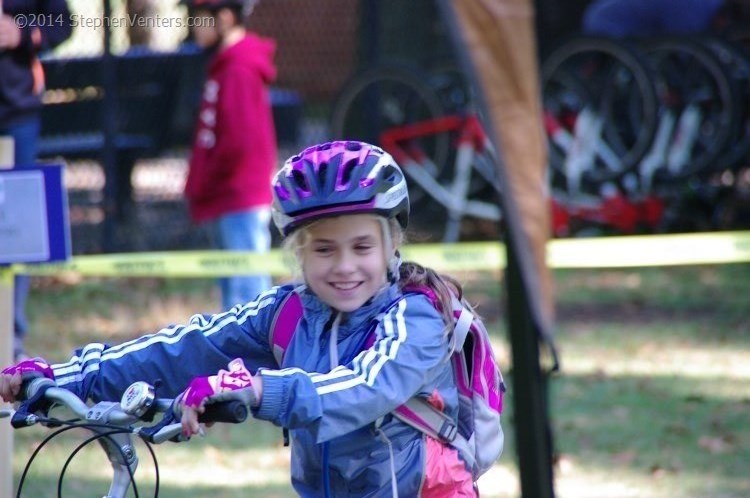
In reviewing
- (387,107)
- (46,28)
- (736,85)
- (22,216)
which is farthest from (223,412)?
(387,107)

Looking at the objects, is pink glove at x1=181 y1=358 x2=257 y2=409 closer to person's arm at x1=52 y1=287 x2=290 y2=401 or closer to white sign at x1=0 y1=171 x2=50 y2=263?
person's arm at x1=52 y1=287 x2=290 y2=401

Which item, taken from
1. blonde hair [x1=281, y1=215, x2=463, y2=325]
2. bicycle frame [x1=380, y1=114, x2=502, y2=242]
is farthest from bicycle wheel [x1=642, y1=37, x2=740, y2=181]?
blonde hair [x1=281, y1=215, x2=463, y2=325]

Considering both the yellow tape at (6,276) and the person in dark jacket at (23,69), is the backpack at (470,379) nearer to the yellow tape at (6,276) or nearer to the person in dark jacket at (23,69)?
the yellow tape at (6,276)

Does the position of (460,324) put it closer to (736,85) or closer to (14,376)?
(14,376)

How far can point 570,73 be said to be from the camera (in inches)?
497

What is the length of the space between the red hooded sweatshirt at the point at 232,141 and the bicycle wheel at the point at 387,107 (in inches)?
136

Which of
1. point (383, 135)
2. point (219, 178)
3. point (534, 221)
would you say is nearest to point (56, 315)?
point (219, 178)

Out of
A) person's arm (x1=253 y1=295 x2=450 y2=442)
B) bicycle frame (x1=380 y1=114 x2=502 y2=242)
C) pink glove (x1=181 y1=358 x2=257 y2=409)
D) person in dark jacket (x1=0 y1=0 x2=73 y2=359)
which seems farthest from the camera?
bicycle frame (x1=380 y1=114 x2=502 y2=242)

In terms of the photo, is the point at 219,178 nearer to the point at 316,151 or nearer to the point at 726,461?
the point at 726,461

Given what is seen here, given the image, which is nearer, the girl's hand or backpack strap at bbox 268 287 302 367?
the girl's hand

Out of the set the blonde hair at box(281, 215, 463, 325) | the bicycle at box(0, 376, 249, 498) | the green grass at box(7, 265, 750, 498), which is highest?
the blonde hair at box(281, 215, 463, 325)

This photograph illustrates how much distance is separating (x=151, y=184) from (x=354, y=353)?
999 centimetres

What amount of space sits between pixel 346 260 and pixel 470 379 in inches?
18.5

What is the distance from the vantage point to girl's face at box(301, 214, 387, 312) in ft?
11.4
